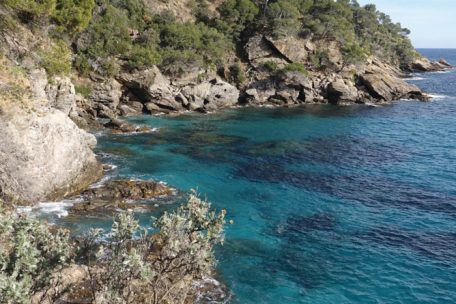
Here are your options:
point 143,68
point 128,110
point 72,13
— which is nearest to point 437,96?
point 143,68

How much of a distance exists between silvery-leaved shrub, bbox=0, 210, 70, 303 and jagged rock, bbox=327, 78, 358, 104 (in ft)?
277

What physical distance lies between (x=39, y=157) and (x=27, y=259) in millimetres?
23425

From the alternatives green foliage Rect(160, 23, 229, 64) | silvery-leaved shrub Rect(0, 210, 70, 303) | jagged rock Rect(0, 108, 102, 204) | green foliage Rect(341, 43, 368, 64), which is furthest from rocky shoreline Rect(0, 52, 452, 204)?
silvery-leaved shrub Rect(0, 210, 70, 303)

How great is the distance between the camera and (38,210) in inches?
1330

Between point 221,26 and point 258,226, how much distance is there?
234 ft

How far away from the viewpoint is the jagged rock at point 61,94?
52566mm

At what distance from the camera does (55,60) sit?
52.8 metres

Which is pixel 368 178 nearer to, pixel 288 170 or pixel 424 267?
pixel 288 170

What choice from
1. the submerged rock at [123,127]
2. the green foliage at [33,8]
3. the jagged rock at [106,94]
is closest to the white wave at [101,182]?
the submerged rock at [123,127]

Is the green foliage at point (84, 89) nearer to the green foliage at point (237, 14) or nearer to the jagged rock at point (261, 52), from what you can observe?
the jagged rock at point (261, 52)

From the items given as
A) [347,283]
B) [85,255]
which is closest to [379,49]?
[347,283]

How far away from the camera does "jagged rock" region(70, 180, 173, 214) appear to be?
1375 inches

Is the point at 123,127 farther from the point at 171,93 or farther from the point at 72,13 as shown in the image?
the point at 171,93

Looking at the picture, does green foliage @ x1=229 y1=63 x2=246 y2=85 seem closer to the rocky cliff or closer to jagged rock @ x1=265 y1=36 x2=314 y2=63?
jagged rock @ x1=265 y1=36 x2=314 y2=63
